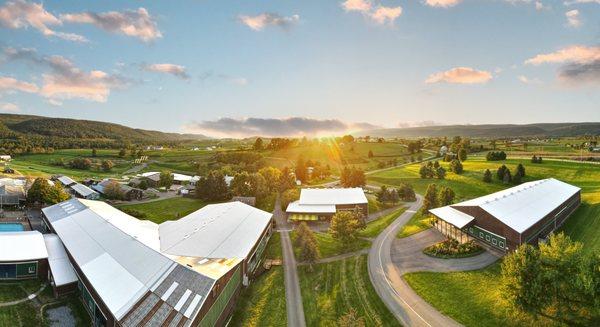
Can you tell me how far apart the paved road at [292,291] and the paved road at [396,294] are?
929 centimetres

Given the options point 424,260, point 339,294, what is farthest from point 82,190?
point 424,260

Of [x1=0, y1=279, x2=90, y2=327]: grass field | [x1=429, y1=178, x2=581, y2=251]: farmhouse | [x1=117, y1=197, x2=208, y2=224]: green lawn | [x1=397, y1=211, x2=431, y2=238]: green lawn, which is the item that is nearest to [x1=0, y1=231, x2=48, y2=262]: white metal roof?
[x1=0, y1=279, x2=90, y2=327]: grass field

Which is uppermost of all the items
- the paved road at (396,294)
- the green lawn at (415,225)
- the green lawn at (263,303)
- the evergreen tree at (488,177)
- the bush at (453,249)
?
the evergreen tree at (488,177)

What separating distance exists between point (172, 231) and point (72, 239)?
527 inches

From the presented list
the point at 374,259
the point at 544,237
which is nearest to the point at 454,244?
the point at 374,259

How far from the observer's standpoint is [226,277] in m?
38.6

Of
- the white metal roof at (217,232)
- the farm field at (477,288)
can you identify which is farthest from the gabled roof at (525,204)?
the white metal roof at (217,232)

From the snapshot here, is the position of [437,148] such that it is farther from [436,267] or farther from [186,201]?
[436,267]

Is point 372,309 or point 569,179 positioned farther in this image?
point 569,179

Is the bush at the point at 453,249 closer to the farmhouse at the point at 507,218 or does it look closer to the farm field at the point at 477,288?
the farmhouse at the point at 507,218

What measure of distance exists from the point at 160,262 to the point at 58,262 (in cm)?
1775

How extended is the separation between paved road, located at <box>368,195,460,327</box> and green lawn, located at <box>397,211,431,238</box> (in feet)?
16.5

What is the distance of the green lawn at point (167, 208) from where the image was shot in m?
81.6

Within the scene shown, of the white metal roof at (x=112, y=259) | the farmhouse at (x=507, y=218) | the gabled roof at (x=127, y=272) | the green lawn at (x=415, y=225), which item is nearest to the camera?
the gabled roof at (x=127, y=272)
